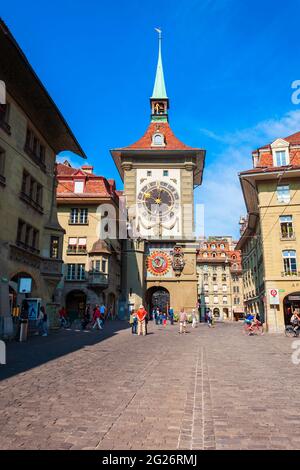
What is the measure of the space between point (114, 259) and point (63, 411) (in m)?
35.4

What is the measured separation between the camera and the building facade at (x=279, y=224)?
29172 millimetres

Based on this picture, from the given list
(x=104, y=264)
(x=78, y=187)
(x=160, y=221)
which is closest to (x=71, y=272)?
(x=104, y=264)

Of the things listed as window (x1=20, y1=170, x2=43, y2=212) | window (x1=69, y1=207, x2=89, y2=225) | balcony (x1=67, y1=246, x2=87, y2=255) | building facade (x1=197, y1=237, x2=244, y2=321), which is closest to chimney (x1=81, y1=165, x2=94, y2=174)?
window (x1=69, y1=207, x2=89, y2=225)

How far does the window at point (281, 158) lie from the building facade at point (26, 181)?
1690 cm

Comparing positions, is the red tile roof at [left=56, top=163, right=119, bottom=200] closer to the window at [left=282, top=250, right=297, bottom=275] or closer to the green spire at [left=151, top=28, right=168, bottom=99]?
the window at [left=282, top=250, right=297, bottom=275]

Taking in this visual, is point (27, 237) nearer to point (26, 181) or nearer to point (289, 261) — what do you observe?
point (26, 181)

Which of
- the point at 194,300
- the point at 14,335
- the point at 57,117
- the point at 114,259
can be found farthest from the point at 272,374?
the point at 194,300

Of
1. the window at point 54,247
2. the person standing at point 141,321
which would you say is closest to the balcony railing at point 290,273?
the person standing at point 141,321

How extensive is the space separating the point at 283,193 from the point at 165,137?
2679 cm

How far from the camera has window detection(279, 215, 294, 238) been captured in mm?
30625

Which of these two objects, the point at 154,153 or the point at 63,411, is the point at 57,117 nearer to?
the point at 63,411

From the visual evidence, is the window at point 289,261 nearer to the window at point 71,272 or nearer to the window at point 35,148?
the window at point 35,148

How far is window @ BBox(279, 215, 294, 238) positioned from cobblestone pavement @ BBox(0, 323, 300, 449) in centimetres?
1995

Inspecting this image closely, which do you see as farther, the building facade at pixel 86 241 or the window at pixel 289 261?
the building facade at pixel 86 241
